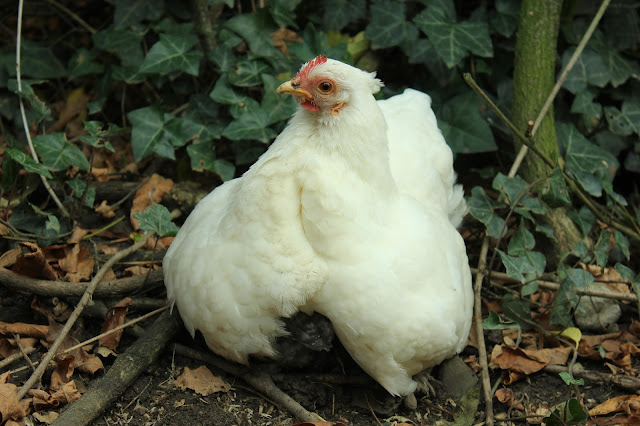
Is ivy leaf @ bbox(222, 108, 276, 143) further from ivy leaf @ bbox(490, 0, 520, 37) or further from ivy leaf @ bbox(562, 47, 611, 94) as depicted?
ivy leaf @ bbox(562, 47, 611, 94)

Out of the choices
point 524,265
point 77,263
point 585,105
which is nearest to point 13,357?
point 77,263

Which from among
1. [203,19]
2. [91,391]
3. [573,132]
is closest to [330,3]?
[203,19]

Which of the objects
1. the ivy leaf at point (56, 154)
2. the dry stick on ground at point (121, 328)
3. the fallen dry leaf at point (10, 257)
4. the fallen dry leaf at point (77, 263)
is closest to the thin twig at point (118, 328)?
the dry stick on ground at point (121, 328)

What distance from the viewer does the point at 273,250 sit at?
2617 millimetres

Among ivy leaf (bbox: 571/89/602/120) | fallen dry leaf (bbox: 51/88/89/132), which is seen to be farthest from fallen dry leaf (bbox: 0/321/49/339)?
ivy leaf (bbox: 571/89/602/120)

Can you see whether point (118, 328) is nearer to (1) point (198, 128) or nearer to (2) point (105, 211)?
(2) point (105, 211)

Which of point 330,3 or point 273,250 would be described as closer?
point 273,250

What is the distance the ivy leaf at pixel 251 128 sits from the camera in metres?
3.88

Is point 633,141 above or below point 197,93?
below

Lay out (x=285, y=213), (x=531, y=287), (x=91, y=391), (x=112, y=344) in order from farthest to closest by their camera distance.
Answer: (x=531, y=287), (x=112, y=344), (x=91, y=391), (x=285, y=213)

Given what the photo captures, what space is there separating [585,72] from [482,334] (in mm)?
1907

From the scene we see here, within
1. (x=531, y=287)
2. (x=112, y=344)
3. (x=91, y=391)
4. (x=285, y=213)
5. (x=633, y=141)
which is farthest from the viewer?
(x=633, y=141)

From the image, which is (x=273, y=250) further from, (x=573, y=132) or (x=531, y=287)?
(x=573, y=132)

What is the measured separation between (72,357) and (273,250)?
3.42 ft
